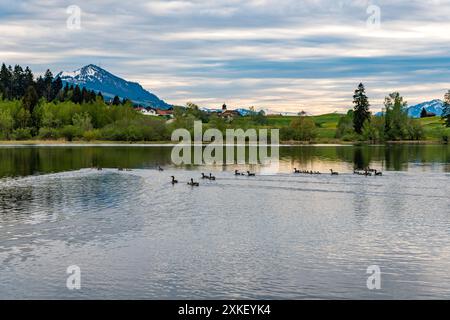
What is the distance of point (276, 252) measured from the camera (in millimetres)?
37406

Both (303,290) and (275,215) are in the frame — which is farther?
(275,215)

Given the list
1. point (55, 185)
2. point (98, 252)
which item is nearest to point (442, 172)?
point (55, 185)

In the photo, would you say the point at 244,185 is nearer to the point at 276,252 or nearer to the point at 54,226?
the point at 54,226

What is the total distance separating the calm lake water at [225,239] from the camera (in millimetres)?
30484

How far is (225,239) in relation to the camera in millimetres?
41406

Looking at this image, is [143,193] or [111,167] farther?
[111,167]

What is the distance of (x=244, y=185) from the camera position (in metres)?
76.0

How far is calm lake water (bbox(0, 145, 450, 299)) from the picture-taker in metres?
30.5

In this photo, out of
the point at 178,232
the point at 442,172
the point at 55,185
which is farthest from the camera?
the point at 442,172

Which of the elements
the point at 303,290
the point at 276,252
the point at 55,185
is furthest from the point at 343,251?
the point at 55,185

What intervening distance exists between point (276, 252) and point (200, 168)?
68.3 meters

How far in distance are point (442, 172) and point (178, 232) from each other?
205 feet
